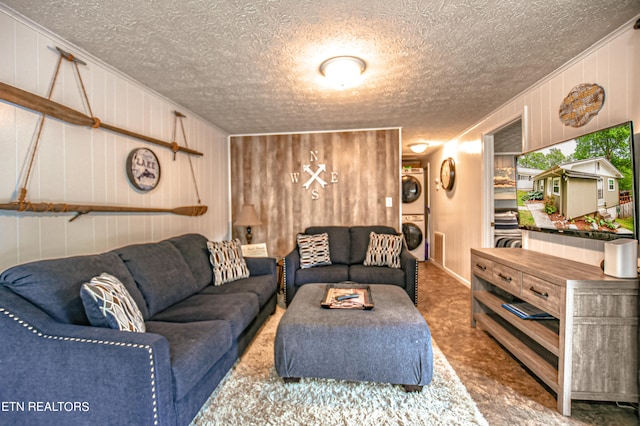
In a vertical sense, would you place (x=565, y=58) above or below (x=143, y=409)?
above

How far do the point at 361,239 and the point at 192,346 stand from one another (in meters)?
2.59

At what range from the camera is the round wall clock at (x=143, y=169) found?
2.42 meters

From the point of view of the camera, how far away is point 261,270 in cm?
298

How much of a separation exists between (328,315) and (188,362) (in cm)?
87

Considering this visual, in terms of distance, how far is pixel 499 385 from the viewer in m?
1.82

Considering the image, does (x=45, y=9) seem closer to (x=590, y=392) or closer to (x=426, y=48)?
(x=426, y=48)

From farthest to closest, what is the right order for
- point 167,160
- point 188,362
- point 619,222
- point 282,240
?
point 282,240 < point 167,160 < point 619,222 < point 188,362

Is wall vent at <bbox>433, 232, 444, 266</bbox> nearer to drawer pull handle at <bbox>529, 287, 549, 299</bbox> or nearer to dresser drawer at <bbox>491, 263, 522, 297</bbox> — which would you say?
dresser drawer at <bbox>491, 263, 522, 297</bbox>

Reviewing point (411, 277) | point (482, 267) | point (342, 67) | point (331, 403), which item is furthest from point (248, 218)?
point (482, 267)

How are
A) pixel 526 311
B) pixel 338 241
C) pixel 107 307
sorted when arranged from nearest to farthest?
1. pixel 107 307
2. pixel 526 311
3. pixel 338 241

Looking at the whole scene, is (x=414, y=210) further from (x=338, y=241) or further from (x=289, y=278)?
(x=289, y=278)

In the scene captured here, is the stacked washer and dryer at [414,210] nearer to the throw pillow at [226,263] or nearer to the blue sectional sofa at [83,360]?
the throw pillow at [226,263]

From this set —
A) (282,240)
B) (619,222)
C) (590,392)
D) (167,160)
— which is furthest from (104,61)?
(590,392)

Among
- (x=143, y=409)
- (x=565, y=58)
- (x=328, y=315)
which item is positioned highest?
(x=565, y=58)
